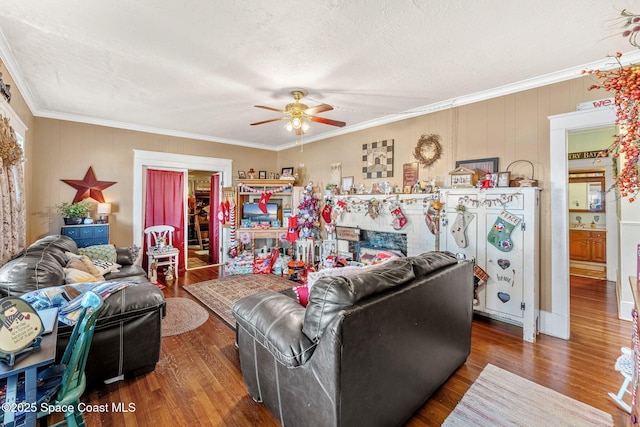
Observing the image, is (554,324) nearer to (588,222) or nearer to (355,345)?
(355,345)

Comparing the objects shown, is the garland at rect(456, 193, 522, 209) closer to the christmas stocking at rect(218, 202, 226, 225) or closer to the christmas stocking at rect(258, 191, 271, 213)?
the christmas stocking at rect(258, 191, 271, 213)

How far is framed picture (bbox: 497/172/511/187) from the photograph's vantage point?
3.07 meters

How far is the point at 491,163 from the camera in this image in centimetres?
332

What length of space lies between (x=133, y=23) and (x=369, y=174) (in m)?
3.53

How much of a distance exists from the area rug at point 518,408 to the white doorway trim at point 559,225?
1.15 meters

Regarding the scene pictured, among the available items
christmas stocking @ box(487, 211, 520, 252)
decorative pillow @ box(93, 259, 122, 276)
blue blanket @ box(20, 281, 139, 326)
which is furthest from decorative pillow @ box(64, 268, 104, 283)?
christmas stocking @ box(487, 211, 520, 252)

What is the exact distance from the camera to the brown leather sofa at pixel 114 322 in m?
1.92

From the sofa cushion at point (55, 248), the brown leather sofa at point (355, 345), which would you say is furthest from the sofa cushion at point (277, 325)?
the sofa cushion at point (55, 248)

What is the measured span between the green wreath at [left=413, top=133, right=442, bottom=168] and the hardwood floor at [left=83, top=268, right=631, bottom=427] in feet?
7.06

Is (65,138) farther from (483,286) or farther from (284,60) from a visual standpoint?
(483,286)

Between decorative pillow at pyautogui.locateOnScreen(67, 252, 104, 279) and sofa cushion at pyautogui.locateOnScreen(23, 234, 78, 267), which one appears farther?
decorative pillow at pyautogui.locateOnScreen(67, 252, 104, 279)

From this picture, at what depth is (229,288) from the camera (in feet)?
14.1

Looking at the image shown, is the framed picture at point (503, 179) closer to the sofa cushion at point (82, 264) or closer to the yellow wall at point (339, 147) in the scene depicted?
the yellow wall at point (339, 147)

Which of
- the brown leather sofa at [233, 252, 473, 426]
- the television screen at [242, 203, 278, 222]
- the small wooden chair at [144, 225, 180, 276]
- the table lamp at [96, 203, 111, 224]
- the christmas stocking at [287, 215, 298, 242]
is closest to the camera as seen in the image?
the brown leather sofa at [233, 252, 473, 426]
